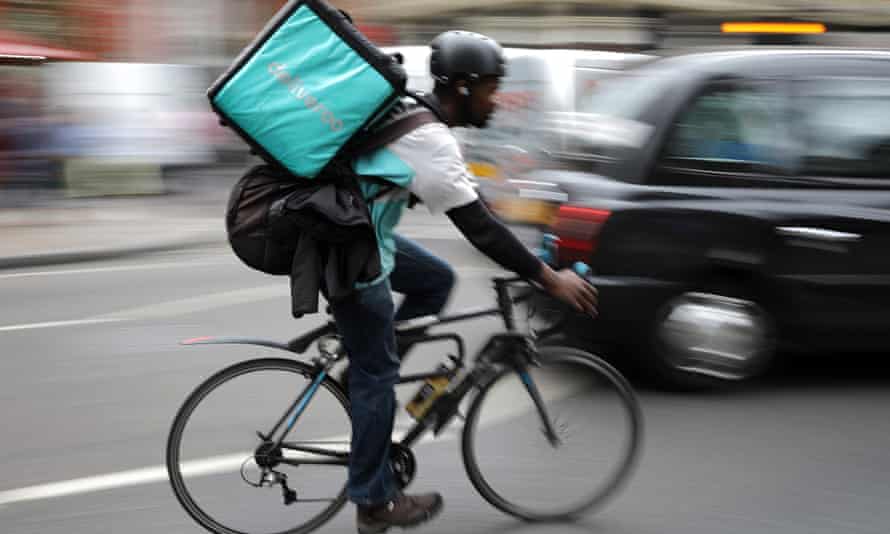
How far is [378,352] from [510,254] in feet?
1.63

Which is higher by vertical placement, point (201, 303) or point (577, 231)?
point (577, 231)

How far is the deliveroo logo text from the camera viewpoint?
3.37m

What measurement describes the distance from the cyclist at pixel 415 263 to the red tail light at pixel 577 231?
5.44 feet

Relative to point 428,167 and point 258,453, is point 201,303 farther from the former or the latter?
point 428,167

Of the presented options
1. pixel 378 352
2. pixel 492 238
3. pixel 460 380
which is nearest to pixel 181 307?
pixel 460 380

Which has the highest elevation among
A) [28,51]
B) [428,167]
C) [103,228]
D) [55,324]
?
[428,167]

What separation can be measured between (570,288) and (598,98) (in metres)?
2.65

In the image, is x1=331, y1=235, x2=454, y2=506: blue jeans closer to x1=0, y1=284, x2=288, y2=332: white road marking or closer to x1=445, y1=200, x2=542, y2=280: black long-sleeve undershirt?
x1=445, y1=200, x2=542, y2=280: black long-sleeve undershirt

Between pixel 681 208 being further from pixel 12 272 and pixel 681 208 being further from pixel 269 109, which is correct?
pixel 12 272

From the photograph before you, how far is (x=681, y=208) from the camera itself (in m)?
5.46

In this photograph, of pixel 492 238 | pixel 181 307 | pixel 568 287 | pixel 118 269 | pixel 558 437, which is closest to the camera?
pixel 492 238

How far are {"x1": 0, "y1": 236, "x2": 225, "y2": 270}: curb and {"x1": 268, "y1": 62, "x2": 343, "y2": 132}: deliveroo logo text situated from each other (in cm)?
737

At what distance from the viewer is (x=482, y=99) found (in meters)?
3.62

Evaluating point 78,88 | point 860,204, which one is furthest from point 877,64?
point 78,88
